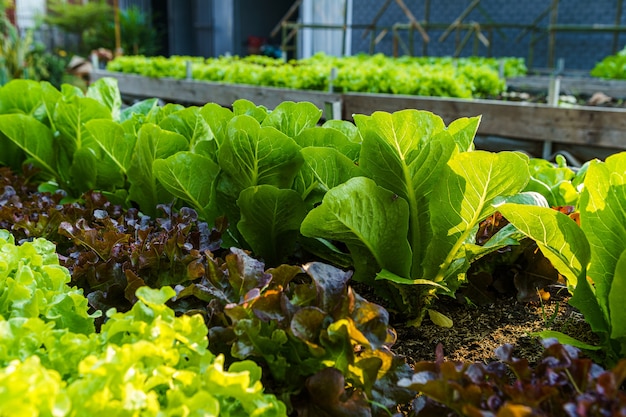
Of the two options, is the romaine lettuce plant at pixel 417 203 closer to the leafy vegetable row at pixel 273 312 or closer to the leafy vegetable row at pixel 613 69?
the leafy vegetable row at pixel 273 312

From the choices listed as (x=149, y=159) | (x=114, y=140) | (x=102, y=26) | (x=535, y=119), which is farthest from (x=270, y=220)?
(x=102, y=26)

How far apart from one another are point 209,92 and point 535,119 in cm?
294

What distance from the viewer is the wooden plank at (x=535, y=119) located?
3.43m

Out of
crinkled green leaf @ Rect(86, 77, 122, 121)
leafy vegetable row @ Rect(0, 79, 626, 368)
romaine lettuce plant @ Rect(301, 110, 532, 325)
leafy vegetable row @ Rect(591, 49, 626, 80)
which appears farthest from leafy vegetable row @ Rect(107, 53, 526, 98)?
romaine lettuce plant @ Rect(301, 110, 532, 325)

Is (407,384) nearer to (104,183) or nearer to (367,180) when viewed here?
(367,180)

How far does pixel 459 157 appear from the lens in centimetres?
110

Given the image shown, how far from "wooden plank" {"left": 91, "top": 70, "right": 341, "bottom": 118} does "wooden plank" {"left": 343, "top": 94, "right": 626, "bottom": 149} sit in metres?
0.60

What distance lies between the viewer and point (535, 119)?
3.70 meters

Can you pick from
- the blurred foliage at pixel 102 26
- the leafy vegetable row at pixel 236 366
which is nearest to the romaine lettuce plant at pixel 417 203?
the leafy vegetable row at pixel 236 366

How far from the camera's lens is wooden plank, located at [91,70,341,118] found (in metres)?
4.71

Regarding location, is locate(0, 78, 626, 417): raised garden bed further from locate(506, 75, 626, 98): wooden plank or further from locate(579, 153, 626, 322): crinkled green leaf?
locate(506, 75, 626, 98): wooden plank

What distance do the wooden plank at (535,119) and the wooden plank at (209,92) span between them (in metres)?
0.60

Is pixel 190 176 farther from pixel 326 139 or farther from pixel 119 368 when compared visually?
pixel 119 368

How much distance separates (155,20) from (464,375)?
64.5 ft
